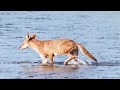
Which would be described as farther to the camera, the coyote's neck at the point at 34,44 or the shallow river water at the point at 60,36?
the coyote's neck at the point at 34,44

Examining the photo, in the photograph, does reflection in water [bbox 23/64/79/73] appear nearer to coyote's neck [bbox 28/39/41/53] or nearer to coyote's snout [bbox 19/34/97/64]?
coyote's snout [bbox 19/34/97/64]

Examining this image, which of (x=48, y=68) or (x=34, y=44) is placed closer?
(x=48, y=68)

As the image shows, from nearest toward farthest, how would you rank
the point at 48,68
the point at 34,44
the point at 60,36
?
the point at 48,68 < the point at 34,44 < the point at 60,36

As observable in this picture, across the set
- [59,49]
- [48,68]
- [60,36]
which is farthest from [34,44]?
[60,36]

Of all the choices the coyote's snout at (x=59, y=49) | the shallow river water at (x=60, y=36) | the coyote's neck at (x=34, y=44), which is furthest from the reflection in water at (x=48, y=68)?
the coyote's neck at (x=34, y=44)

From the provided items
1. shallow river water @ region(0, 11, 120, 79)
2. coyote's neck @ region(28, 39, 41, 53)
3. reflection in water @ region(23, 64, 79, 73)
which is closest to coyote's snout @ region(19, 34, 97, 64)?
coyote's neck @ region(28, 39, 41, 53)

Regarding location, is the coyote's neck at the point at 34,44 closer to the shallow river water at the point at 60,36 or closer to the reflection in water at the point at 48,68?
the shallow river water at the point at 60,36

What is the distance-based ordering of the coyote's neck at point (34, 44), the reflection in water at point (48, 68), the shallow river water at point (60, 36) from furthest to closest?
1. the coyote's neck at point (34, 44)
2. the reflection in water at point (48, 68)
3. the shallow river water at point (60, 36)

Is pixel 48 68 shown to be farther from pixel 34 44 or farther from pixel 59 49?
pixel 34 44

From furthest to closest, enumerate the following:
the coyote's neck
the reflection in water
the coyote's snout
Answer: the coyote's neck
the coyote's snout
the reflection in water

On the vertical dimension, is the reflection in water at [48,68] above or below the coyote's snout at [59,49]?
below

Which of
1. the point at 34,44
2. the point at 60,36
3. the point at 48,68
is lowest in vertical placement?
the point at 48,68
